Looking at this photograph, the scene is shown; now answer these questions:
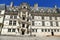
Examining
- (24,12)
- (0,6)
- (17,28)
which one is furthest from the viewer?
(0,6)

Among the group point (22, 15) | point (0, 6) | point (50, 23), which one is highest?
point (0, 6)

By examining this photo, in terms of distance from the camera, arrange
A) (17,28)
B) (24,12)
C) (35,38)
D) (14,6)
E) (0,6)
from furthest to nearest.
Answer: (14,6)
(0,6)
(24,12)
(17,28)
(35,38)

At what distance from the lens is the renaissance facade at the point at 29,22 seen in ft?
174

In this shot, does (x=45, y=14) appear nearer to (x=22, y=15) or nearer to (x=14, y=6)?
(x=22, y=15)

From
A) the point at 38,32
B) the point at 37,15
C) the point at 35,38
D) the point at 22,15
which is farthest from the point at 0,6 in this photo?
the point at 35,38

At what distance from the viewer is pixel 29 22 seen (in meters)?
54.8

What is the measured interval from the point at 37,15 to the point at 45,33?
8626 millimetres

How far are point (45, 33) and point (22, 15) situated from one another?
1173 cm

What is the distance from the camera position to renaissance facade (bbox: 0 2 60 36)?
53.2m

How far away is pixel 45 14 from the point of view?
190 ft

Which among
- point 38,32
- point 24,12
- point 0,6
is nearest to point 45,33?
point 38,32

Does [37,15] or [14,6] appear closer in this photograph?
[37,15]

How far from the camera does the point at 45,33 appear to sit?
53.8 meters

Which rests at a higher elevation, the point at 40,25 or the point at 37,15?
the point at 37,15
